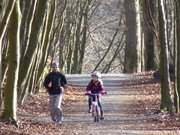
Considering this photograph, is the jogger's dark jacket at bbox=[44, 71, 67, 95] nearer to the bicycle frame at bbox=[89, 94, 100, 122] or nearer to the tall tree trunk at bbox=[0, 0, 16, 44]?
the bicycle frame at bbox=[89, 94, 100, 122]

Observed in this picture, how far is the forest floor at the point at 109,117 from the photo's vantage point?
1888cm

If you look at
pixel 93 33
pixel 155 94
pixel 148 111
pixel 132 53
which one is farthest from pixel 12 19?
pixel 93 33

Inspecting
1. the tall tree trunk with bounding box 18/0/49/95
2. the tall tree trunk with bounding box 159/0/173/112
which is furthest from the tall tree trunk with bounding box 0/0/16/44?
the tall tree trunk with bounding box 18/0/49/95

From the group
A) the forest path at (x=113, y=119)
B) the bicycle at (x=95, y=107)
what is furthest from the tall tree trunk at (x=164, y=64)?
the bicycle at (x=95, y=107)

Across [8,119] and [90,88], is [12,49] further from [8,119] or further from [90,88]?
[90,88]

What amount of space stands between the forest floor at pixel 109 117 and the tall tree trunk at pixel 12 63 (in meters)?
0.48

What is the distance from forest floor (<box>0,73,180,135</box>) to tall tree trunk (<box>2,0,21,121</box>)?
48 cm

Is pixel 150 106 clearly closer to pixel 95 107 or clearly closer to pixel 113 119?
pixel 113 119

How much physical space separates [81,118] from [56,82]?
3048mm

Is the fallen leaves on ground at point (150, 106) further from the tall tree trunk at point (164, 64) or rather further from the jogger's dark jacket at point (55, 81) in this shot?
the jogger's dark jacket at point (55, 81)

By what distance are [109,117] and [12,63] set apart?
4.94 m

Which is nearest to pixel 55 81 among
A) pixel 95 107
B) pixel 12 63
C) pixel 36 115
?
pixel 12 63

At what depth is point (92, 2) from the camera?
213 feet

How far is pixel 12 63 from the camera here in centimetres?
1920
